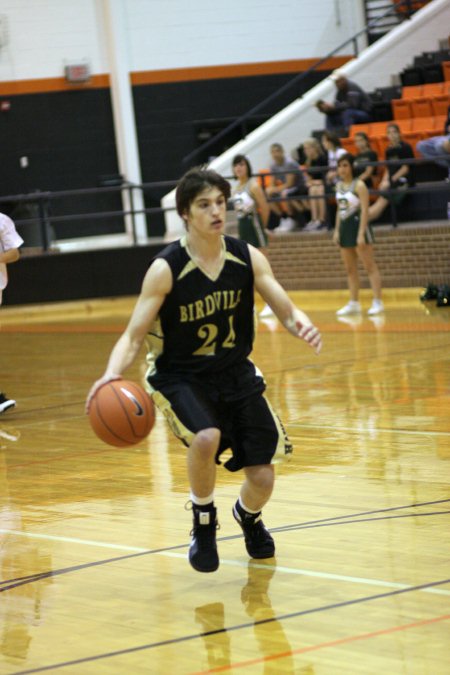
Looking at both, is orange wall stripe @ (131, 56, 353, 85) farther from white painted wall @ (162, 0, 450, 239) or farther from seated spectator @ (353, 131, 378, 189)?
seated spectator @ (353, 131, 378, 189)

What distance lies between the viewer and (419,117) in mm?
18906

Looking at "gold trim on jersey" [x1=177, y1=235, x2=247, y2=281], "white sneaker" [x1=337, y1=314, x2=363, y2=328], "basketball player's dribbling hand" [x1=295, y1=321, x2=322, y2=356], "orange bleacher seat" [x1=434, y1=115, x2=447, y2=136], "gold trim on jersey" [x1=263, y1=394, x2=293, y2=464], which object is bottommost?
"white sneaker" [x1=337, y1=314, x2=363, y2=328]

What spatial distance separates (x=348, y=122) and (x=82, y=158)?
4.83m

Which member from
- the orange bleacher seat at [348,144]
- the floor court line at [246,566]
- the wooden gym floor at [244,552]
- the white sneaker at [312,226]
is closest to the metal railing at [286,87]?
the orange bleacher seat at [348,144]

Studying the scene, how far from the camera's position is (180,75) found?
877 inches

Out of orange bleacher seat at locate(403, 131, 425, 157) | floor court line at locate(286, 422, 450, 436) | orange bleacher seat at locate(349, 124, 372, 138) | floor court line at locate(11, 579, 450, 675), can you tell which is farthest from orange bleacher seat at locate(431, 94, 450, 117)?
floor court line at locate(11, 579, 450, 675)

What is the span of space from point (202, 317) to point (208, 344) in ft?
0.39

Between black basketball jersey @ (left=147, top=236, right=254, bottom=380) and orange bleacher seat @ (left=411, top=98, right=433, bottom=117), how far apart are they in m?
14.3

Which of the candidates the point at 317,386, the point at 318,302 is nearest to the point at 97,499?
the point at 317,386

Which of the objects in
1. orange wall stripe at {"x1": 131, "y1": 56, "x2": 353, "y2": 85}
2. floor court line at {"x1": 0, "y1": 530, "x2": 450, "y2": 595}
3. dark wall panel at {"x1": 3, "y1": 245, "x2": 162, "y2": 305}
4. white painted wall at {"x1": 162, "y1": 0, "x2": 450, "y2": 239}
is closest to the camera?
floor court line at {"x1": 0, "y1": 530, "x2": 450, "y2": 595}

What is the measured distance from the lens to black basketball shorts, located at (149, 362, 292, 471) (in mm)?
4910

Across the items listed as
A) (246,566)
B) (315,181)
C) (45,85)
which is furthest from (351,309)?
(246,566)

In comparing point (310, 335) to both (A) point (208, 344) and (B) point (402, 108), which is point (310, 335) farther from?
(B) point (402, 108)

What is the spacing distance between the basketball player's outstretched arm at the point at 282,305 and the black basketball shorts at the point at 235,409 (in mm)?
272
